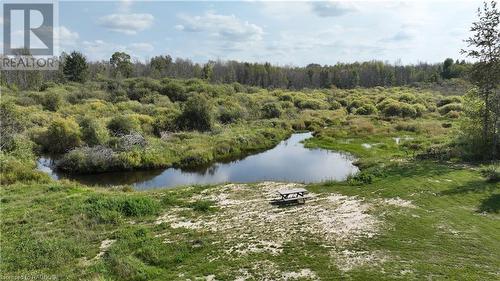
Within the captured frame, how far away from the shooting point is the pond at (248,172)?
3375 centimetres

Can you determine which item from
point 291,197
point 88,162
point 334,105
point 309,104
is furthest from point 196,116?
point 334,105

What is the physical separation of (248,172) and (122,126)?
56.0 ft

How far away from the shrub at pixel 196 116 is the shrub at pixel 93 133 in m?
12.6

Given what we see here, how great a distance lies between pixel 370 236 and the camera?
56.3 ft

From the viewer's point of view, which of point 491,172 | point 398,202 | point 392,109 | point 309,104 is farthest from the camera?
point 309,104

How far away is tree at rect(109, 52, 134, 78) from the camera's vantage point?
122 meters

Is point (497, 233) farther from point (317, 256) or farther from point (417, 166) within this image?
point (417, 166)

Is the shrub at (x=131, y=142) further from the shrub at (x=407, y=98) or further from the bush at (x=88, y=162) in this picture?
the shrub at (x=407, y=98)

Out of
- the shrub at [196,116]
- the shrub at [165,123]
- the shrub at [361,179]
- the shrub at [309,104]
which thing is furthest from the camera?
the shrub at [309,104]

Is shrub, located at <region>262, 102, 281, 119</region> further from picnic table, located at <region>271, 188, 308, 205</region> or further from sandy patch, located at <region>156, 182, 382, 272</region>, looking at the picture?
picnic table, located at <region>271, 188, 308, 205</region>

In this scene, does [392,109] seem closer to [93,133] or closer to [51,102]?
[93,133]

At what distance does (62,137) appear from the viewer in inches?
1702

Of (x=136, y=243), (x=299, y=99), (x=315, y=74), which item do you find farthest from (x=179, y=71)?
(x=136, y=243)

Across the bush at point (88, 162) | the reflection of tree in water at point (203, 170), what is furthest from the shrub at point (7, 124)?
the reflection of tree in water at point (203, 170)
